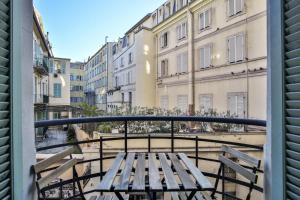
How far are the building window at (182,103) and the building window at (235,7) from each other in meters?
5.71

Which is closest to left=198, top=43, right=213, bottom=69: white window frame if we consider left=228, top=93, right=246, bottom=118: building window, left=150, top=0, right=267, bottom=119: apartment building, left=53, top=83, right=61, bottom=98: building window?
left=150, top=0, right=267, bottom=119: apartment building

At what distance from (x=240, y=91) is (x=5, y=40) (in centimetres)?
1158

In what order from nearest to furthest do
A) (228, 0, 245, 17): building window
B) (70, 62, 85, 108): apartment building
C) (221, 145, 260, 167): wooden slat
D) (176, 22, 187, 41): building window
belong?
(221, 145, 260, 167): wooden slat, (228, 0, 245, 17): building window, (176, 22, 187, 41): building window, (70, 62, 85, 108): apartment building

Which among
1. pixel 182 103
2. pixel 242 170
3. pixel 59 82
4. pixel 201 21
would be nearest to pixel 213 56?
pixel 201 21

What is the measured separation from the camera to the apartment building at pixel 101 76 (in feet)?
109

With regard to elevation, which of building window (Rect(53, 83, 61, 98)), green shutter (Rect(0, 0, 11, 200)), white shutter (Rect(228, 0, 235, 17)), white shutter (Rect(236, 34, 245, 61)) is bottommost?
green shutter (Rect(0, 0, 11, 200))

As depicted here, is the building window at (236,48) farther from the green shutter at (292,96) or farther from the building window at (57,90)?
the building window at (57,90)

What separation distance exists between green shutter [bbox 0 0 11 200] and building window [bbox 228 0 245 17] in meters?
11.9

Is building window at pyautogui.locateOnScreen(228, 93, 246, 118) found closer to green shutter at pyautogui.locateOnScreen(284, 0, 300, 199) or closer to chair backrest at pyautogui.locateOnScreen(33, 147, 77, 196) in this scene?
chair backrest at pyautogui.locateOnScreen(33, 147, 77, 196)

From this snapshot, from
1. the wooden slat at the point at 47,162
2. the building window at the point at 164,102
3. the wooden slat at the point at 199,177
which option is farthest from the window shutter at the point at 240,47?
the wooden slat at the point at 47,162

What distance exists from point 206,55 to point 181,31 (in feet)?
11.1

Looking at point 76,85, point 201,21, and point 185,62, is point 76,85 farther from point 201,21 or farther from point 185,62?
point 201,21

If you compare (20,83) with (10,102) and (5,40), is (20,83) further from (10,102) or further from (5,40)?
(5,40)

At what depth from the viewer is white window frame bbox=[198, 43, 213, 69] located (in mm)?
14047
